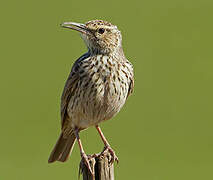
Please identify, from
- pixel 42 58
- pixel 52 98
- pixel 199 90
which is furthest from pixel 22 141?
pixel 199 90

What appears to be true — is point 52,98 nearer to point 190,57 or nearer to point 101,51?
point 190,57

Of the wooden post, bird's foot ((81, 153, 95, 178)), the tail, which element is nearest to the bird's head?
bird's foot ((81, 153, 95, 178))

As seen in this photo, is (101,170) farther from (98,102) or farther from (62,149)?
(62,149)

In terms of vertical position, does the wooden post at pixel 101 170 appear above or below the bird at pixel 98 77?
below

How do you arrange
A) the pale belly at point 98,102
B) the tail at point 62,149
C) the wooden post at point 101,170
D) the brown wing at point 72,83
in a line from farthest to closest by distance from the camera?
the tail at point 62,149 < the brown wing at point 72,83 < the pale belly at point 98,102 < the wooden post at point 101,170

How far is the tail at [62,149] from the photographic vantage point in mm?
9812

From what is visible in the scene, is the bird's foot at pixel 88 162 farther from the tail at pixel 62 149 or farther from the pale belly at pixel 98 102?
the tail at pixel 62 149

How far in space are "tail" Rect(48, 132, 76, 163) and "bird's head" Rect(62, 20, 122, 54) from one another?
1463 mm

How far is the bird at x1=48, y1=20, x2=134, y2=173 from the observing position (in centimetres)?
884

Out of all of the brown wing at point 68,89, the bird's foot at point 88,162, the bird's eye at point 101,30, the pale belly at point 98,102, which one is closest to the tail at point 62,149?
the brown wing at point 68,89

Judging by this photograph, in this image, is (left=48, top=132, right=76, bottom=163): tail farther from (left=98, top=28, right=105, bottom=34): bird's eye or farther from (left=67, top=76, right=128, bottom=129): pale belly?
(left=98, top=28, right=105, bottom=34): bird's eye

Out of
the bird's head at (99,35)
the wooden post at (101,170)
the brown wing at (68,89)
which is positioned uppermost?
the bird's head at (99,35)

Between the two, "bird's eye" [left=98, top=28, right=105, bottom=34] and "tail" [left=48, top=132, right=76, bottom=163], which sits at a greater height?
"bird's eye" [left=98, top=28, right=105, bottom=34]

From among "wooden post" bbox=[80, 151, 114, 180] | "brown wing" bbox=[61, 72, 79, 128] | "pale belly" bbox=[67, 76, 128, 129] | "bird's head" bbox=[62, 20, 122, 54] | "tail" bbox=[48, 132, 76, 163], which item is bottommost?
"wooden post" bbox=[80, 151, 114, 180]
